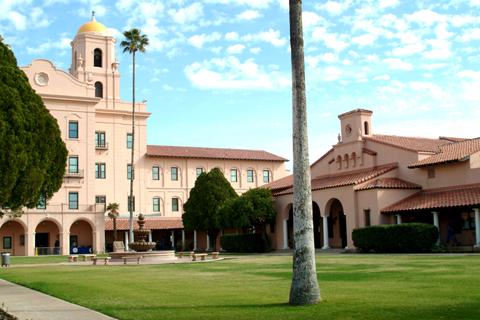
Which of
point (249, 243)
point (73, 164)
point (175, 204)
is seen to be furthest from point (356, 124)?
point (73, 164)

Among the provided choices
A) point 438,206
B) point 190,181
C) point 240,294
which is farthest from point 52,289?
point 190,181

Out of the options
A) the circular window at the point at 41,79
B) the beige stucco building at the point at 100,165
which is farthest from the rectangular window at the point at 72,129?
the circular window at the point at 41,79

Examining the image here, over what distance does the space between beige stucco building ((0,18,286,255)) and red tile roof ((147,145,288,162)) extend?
0.13 metres

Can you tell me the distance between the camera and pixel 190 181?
78.4 meters

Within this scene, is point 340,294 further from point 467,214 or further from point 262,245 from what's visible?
point 262,245

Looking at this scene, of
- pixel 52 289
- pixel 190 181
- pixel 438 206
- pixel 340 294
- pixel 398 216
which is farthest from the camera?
pixel 190 181

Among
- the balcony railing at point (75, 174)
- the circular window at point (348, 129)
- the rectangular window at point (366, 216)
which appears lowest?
the rectangular window at point (366, 216)

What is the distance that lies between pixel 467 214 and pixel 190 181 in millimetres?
41932

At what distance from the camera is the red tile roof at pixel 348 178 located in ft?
157

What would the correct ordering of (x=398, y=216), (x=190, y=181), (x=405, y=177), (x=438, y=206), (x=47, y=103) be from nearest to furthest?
(x=438, y=206) → (x=398, y=216) → (x=405, y=177) → (x=47, y=103) → (x=190, y=181)

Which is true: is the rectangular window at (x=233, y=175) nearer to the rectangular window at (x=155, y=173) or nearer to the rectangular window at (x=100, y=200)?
the rectangular window at (x=155, y=173)

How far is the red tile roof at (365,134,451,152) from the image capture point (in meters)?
49.0

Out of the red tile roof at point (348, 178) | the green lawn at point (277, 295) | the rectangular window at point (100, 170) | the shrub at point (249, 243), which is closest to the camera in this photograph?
the green lawn at point (277, 295)

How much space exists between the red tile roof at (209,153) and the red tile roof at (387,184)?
1354 inches
